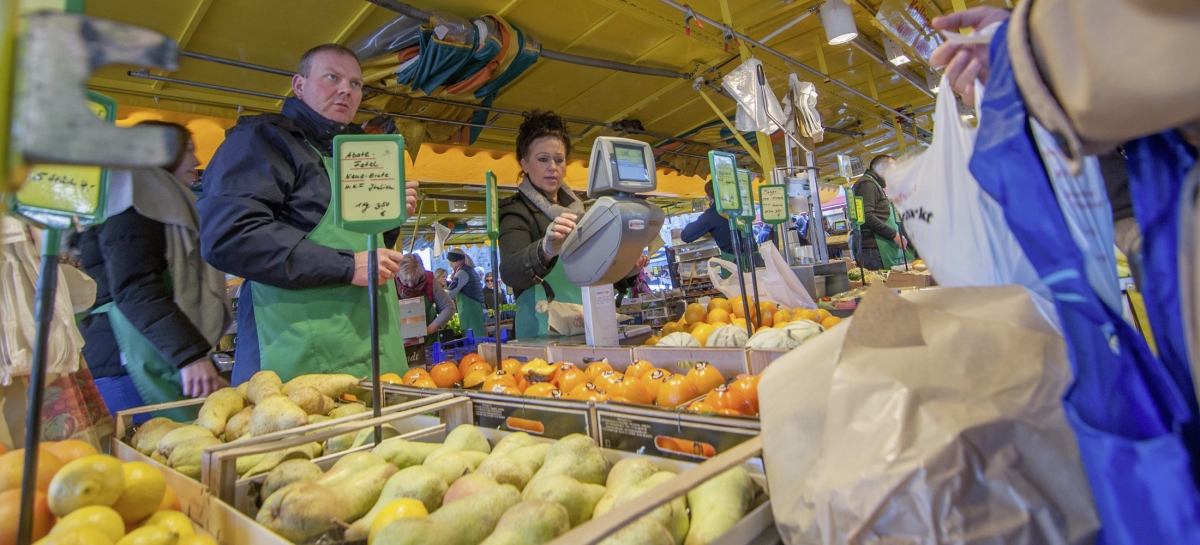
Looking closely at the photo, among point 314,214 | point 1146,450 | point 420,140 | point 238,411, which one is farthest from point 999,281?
point 420,140

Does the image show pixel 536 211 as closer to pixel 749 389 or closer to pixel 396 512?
pixel 749 389

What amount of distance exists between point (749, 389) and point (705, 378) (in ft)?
0.65

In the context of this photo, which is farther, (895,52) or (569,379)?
(895,52)

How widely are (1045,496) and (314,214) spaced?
1.94m

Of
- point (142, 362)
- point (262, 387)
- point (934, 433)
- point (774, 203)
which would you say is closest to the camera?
point (934, 433)

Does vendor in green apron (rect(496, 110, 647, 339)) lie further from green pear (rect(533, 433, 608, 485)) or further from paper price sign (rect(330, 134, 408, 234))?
green pear (rect(533, 433, 608, 485))

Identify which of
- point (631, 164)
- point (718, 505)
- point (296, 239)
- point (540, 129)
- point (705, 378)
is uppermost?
point (540, 129)

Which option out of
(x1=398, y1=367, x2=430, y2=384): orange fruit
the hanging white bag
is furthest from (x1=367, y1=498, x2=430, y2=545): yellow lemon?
(x1=398, y1=367, x2=430, y2=384): orange fruit

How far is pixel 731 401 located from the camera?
1248 mm

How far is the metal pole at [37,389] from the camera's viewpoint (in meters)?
0.70

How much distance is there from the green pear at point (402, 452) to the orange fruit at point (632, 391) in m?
0.48

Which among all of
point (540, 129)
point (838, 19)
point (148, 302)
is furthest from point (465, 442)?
point (838, 19)

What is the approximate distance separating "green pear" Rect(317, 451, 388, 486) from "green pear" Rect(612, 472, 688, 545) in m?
0.47

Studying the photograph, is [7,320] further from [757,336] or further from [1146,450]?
[1146,450]
